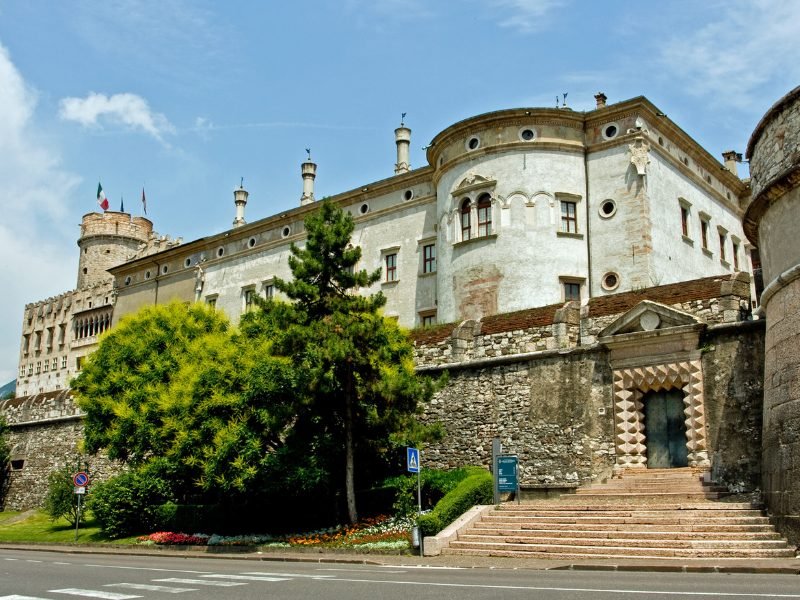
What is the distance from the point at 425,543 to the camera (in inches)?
721

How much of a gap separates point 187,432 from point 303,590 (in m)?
13.9

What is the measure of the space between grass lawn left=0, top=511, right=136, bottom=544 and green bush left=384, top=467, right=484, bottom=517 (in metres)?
9.21

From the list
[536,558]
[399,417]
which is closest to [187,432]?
[399,417]

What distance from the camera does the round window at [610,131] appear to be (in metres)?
34.6

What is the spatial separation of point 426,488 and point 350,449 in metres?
2.35

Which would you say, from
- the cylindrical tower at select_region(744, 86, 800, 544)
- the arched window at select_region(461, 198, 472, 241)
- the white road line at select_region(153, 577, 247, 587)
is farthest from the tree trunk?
the arched window at select_region(461, 198, 472, 241)

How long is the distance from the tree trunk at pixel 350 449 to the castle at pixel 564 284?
145 inches

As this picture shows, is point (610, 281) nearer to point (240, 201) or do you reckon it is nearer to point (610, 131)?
point (610, 131)

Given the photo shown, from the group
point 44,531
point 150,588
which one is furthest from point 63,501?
point 150,588

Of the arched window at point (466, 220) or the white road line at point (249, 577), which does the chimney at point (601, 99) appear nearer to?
the arched window at point (466, 220)

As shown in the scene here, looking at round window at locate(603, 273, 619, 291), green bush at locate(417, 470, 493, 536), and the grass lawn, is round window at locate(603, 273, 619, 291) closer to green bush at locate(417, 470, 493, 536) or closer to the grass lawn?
green bush at locate(417, 470, 493, 536)

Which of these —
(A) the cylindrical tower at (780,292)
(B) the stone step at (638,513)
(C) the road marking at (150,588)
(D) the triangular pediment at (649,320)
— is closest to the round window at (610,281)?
(D) the triangular pediment at (649,320)

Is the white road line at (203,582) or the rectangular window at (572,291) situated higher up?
the rectangular window at (572,291)

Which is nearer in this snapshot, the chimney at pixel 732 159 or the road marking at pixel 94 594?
the road marking at pixel 94 594
